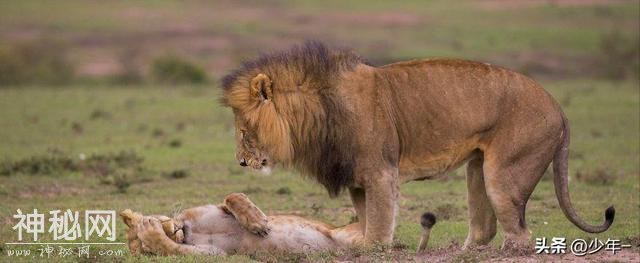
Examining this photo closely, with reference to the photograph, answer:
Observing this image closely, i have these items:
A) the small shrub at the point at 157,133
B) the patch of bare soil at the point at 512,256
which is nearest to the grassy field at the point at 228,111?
the small shrub at the point at 157,133

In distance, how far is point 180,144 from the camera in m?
16.5

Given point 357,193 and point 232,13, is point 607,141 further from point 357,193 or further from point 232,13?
point 232,13

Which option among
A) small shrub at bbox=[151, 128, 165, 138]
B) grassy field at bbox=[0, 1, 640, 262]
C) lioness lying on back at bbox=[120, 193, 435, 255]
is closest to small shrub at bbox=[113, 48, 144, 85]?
grassy field at bbox=[0, 1, 640, 262]

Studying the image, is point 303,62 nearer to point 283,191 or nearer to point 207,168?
point 283,191

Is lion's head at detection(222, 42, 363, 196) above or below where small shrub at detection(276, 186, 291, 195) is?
above

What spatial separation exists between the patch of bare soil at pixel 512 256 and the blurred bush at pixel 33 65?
83.0 ft

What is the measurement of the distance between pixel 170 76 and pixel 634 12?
13.7m

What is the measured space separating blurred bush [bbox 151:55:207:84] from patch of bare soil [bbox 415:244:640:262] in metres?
24.8

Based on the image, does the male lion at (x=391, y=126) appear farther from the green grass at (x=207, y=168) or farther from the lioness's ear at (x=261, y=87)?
the green grass at (x=207, y=168)

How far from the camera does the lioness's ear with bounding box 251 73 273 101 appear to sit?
7.42 meters

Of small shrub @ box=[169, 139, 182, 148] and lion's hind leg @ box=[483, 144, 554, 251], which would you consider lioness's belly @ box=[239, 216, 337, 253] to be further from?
small shrub @ box=[169, 139, 182, 148]

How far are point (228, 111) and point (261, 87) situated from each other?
1447cm

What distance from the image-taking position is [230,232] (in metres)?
7.57

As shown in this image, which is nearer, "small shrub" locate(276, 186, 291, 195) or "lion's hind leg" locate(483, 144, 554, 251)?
"lion's hind leg" locate(483, 144, 554, 251)
